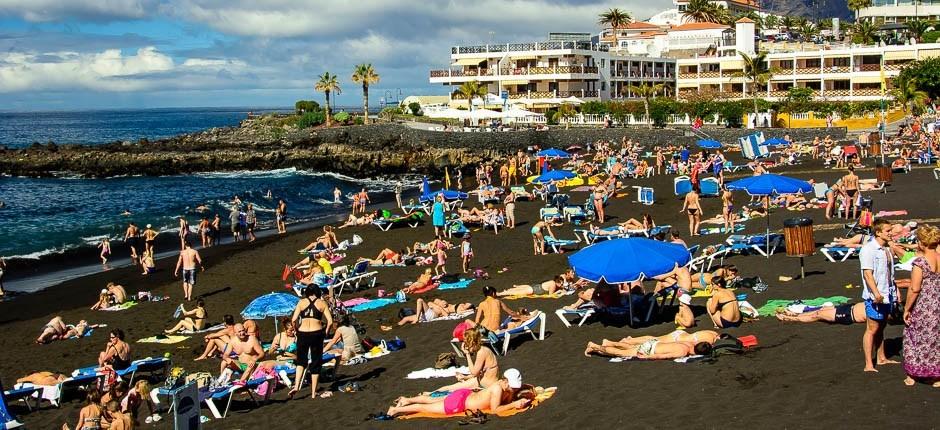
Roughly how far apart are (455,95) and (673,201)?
44.5 metres

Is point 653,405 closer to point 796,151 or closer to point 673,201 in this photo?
point 673,201

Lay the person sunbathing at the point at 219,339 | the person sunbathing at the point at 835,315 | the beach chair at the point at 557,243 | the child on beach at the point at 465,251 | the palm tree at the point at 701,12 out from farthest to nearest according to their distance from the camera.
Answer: the palm tree at the point at 701,12
the beach chair at the point at 557,243
the child on beach at the point at 465,251
the person sunbathing at the point at 219,339
the person sunbathing at the point at 835,315

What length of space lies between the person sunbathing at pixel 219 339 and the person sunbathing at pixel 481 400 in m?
4.19

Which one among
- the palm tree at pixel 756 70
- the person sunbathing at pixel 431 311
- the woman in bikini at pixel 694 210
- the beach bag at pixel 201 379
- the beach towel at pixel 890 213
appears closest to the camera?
the beach bag at pixel 201 379

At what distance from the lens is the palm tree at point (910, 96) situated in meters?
51.5

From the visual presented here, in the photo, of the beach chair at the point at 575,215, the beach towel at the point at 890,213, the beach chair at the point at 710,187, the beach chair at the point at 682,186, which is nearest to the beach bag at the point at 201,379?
the beach chair at the point at 575,215

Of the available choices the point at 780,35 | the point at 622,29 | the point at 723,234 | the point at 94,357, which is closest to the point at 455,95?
the point at 622,29

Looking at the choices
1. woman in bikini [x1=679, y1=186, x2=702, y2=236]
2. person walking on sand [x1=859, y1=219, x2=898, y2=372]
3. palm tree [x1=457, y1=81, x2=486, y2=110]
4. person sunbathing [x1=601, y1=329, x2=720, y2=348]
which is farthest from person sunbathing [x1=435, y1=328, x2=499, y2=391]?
palm tree [x1=457, y1=81, x2=486, y2=110]

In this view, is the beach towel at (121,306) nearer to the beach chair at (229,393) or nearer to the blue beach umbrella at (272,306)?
the blue beach umbrella at (272,306)

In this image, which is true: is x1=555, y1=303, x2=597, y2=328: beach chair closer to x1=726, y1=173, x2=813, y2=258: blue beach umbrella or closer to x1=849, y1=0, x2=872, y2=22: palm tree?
x1=726, y1=173, x2=813, y2=258: blue beach umbrella

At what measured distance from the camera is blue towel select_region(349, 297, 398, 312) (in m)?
17.1

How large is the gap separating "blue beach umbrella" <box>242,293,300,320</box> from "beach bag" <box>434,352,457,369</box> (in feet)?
9.89

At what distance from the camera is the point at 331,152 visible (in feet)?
208

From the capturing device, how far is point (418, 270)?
21.0m
